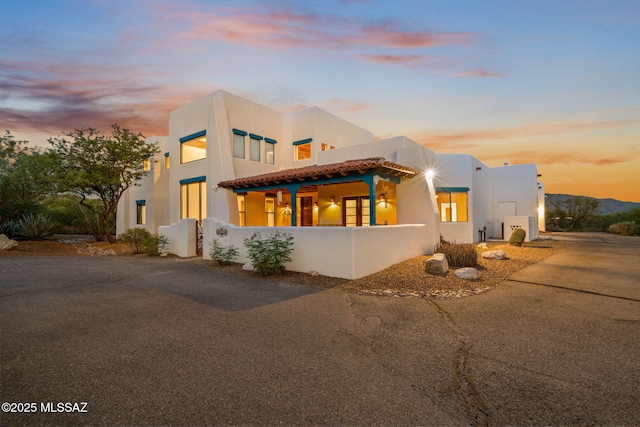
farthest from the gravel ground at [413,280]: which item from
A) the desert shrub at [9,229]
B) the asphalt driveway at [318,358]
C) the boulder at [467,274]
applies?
the desert shrub at [9,229]

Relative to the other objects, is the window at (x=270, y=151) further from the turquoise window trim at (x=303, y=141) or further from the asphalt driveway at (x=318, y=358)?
the asphalt driveway at (x=318, y=358)

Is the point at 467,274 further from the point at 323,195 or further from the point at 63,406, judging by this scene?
the point at 323,195

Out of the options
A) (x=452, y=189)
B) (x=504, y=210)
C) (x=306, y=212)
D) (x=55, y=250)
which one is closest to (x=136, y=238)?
(x=55, y=250)

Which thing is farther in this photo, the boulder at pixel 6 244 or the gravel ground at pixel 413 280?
the boulder at pixel 6 244

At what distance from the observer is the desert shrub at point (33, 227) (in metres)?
16.5

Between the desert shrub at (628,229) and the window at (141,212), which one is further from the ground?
the window at (141,212)

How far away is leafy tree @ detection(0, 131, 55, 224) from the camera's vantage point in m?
14.5

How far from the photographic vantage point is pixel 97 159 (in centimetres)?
1692

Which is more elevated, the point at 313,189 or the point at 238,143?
the point at 238,143

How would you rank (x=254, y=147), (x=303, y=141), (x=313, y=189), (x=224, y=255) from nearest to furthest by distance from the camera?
(x=224, y=255) → (x=313, y=189) → (x=254, y=147) → (x=303, y=141)

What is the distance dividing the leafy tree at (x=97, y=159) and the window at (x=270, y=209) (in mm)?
8457

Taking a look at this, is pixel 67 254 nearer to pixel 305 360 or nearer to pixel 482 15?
pixel 305 360

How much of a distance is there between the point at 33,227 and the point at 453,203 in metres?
24.9

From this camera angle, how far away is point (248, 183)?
42.6ft
